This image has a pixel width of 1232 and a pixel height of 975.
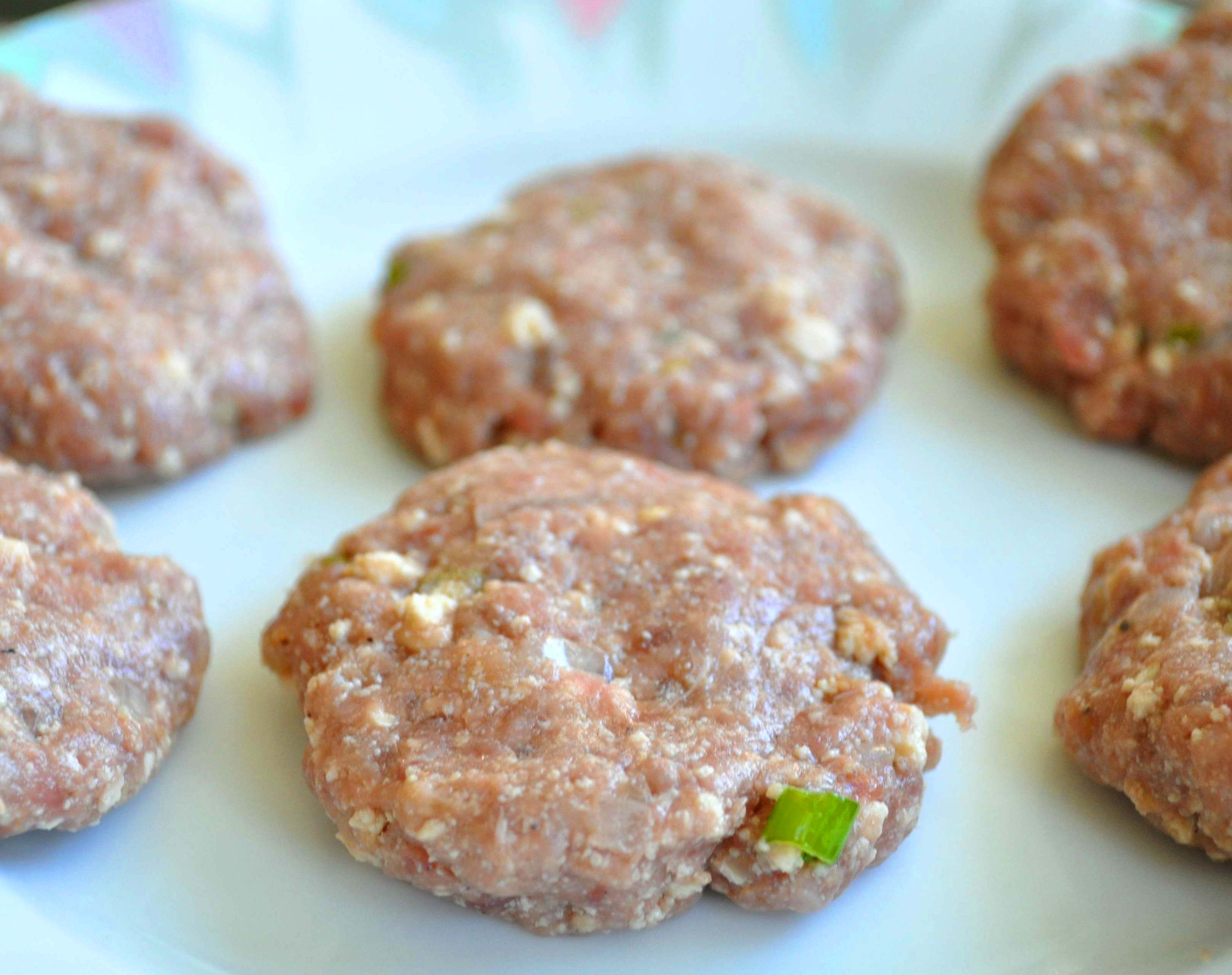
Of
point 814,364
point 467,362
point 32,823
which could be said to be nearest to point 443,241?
point 467,362

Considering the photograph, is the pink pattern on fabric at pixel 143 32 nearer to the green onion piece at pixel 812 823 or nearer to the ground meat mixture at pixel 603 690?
the ground meat mixture at pixel 603 690

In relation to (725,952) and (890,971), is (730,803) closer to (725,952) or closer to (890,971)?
(725,952)

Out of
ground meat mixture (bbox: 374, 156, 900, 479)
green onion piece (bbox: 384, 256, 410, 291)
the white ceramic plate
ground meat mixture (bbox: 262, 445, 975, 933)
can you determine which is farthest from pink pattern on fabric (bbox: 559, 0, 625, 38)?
ground meat mixture (bbox: 262, 445, 975, 933)

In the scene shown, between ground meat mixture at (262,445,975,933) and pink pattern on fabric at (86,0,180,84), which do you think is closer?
ground meat mixture at (262,445,975,933)

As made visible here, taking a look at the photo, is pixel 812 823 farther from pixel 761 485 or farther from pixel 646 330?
pixel 646 330

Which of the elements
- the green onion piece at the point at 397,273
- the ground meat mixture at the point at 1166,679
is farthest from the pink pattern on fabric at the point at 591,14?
the ground meat mixture at the point at 1166,679

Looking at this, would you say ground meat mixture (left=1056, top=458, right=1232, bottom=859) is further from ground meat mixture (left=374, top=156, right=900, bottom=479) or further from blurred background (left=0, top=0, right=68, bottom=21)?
blurred background (left=0, top=0, right=68, bottom=21)
